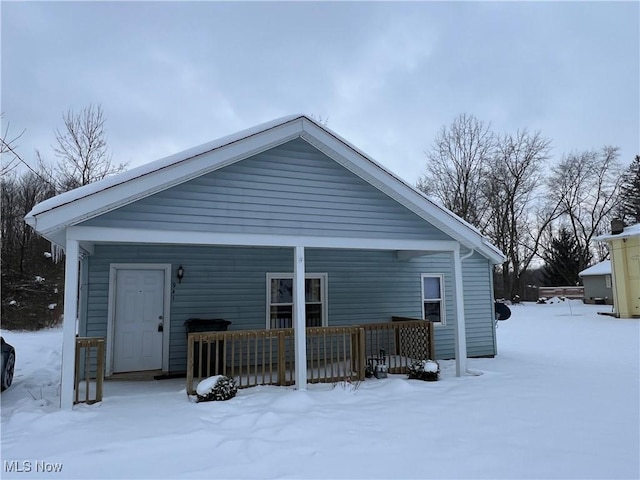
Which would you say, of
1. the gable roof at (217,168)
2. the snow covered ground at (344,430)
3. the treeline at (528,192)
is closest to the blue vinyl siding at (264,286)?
the gable roof at (217,168)

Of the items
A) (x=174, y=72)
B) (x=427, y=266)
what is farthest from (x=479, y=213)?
(x=174, y=72)

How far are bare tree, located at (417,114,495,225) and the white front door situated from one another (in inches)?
928

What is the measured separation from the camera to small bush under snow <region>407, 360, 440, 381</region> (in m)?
6.81

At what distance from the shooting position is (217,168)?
5840mm

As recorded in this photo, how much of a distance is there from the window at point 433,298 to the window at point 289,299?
266cm

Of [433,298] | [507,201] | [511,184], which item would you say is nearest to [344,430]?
[433,298]

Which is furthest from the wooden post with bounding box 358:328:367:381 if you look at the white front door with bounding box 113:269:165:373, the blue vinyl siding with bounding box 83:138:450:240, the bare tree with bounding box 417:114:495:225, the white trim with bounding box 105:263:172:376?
the bare tree with bounding box 417:114:495:225

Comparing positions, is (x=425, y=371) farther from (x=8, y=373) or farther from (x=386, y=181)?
(x=8, y=373)

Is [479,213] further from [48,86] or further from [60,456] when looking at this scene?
[60,456]

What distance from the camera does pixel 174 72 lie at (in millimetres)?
13133

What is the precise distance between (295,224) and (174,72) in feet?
32.4

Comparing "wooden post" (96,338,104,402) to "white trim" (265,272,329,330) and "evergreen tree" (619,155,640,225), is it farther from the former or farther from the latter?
"evergreen tree" (619,155,640,225)

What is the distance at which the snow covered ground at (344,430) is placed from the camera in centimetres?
347

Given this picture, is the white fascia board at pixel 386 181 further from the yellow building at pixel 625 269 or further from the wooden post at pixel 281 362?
the yellow building at pixel 625 269
